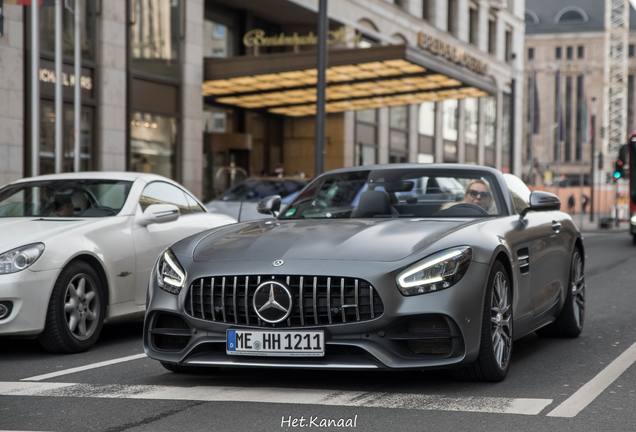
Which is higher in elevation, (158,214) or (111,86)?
(111,86)

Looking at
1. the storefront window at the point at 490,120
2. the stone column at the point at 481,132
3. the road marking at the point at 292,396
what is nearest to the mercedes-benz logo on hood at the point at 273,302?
the road marking at the point at 292,396

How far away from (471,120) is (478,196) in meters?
41.6

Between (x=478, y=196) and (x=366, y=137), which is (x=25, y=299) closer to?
(x=478, y=196)

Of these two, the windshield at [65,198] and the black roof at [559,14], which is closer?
the windshield at [65,198]

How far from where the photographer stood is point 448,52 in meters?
29.5

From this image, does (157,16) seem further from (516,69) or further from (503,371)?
(516,69)

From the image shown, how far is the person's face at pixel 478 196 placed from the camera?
20.2ft

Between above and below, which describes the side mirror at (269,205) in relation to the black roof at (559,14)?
below

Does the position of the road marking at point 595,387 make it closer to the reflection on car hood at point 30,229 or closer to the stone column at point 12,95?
the reflection on car hood at point 30,229

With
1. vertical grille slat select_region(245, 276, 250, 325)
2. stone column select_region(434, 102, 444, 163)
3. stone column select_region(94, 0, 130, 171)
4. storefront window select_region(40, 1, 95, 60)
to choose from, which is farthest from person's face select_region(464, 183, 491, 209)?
stone column select_region(434, 102, 444, 163)

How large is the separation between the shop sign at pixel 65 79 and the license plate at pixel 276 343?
14800mm

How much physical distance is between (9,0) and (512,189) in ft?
37.4

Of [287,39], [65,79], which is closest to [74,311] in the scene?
[65,79]

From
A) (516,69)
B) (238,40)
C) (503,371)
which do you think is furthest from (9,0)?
(516,69)
